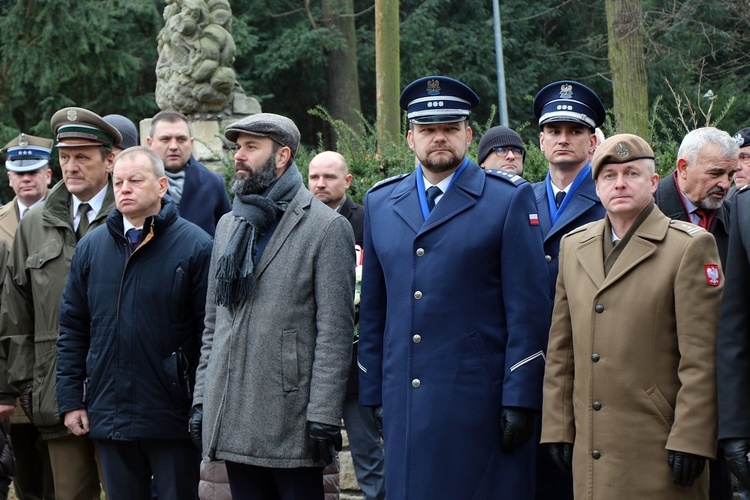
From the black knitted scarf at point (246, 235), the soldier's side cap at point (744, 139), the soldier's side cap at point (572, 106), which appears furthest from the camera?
the soldier's side cap at point (744, 139)

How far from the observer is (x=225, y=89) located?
1344 centimetres

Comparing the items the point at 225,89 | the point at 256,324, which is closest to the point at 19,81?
the point at 225,89

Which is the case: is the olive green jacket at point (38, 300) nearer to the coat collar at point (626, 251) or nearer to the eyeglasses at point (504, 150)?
the eyeglasses at point (504, 150)

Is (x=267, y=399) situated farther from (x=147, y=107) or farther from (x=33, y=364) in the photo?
(x=147, y=107)

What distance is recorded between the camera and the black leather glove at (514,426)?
14.9ft

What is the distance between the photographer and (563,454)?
14.8 ft

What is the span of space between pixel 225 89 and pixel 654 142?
620 centimetres

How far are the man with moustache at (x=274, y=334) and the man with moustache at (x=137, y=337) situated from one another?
336mm

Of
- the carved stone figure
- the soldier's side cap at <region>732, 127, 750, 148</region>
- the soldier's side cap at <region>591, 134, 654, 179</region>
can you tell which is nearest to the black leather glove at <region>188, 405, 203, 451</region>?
the soldier's side cap at <region>591, 134, 654, 179</region>

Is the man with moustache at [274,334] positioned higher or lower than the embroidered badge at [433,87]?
lower

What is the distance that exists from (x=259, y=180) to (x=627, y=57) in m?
10.8

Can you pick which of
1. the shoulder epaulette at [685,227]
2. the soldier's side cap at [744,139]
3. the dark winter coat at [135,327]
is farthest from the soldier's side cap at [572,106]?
the dark winter coat at [135,327]

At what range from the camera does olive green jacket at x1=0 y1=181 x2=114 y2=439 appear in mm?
5996

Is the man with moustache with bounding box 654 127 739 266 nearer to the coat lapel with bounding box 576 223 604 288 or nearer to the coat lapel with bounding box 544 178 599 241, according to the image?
the coat lapel with bounding box 544 178 599 241
